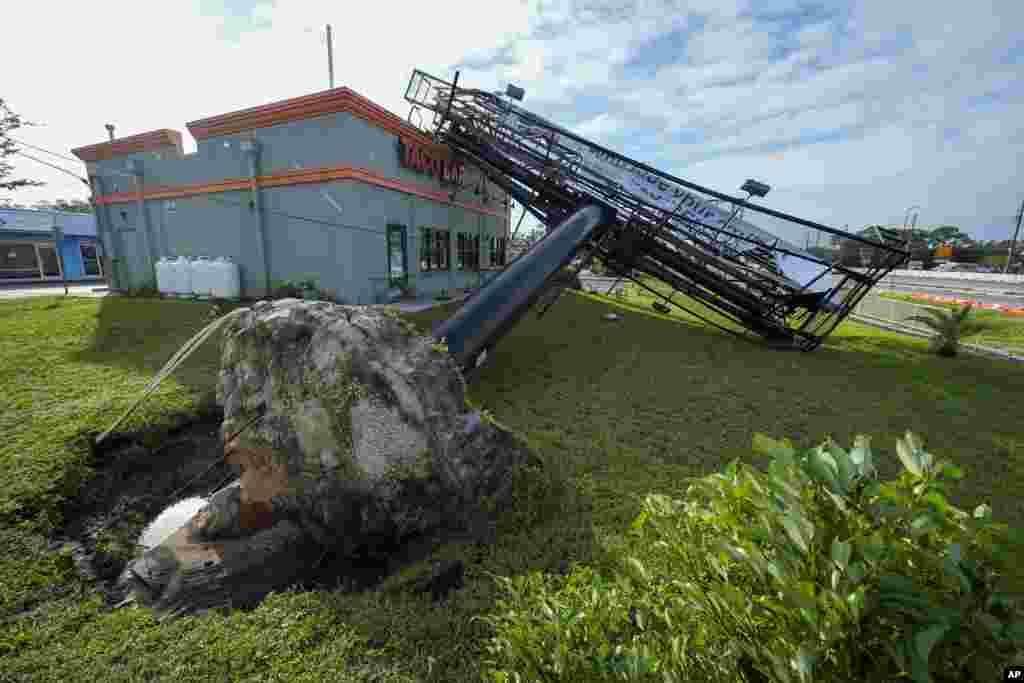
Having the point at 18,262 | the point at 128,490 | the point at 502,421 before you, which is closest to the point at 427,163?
the point at 502,421

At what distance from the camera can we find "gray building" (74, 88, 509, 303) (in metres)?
12.1

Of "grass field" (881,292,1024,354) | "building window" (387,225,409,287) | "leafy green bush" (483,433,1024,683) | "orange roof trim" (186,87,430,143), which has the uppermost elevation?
"orange roof trim" (186,87,430,143)

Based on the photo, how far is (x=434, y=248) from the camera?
1661 cm

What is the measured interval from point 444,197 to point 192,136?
887cm

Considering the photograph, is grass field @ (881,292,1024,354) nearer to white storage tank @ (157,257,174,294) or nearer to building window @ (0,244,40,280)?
white storage tank @ (157,257,174,294)

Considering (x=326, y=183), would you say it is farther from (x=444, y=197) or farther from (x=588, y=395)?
(x=588, y=395)

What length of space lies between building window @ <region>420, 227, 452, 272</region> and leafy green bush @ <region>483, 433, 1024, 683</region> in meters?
15.3

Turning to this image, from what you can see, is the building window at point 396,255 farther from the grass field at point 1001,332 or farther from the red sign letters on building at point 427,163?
the grass field at point 1001,332

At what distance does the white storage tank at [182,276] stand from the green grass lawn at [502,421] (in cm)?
273

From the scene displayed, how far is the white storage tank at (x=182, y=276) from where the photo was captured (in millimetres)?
14289

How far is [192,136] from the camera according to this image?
13891mm

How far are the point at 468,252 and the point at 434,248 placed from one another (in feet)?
10.5

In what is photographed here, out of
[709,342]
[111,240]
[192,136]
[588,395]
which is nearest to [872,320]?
[709,342]

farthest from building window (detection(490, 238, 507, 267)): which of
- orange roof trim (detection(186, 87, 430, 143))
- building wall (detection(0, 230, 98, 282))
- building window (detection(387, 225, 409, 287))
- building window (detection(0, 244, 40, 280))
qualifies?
building window (detection(0, 244, 40, 280))
